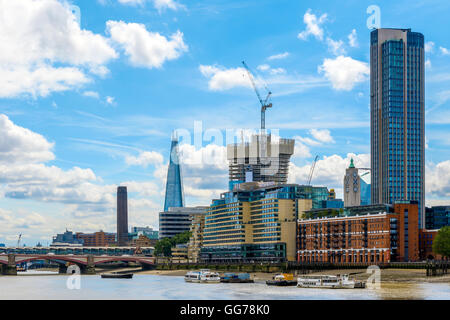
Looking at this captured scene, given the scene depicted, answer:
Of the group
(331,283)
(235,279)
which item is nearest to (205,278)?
(235,279)

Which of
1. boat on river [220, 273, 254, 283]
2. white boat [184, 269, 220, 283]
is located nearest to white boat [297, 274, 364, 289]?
boat on river [220, 273, 254, 283]

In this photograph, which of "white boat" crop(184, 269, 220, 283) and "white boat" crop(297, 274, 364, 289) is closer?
"white boat" crop(297, 274, 364, 289)

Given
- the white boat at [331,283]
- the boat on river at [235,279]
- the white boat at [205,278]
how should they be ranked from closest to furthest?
1. the white boat at [331,283]
2. the boat on river at [235,279]
3. the white boat at [205,278]

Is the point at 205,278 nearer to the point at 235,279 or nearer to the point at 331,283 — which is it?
the point at 235,279

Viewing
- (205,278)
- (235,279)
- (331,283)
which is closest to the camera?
(331,283)

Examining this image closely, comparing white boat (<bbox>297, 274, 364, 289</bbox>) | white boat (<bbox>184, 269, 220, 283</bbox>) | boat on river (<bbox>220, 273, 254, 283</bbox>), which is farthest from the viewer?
white boat (<bbox>184, 269, 220, 283</bbox>)

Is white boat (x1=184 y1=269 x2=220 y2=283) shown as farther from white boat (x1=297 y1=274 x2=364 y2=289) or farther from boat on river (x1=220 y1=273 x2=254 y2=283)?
white boat (x1=297 y1=274 x2=364 y2=289)

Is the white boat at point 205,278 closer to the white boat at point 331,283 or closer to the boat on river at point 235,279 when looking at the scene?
the boat on river at point 235,279

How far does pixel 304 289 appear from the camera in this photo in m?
150

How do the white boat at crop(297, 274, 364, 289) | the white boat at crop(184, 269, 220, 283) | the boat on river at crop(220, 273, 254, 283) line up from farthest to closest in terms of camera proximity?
1. the white boat at crop(184, 269, 220, 283)
2. the boat on river at crop(220, 273, 254, 283)
3. the white boat at crop(297, 274, 364, 289)

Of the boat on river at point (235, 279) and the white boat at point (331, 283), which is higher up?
the white boat at point (331, 283)

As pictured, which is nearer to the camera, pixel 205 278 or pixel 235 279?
pixel 235 279

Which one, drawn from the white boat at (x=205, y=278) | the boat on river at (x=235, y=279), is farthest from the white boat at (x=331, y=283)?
the white boat at (x=205, y=278)
